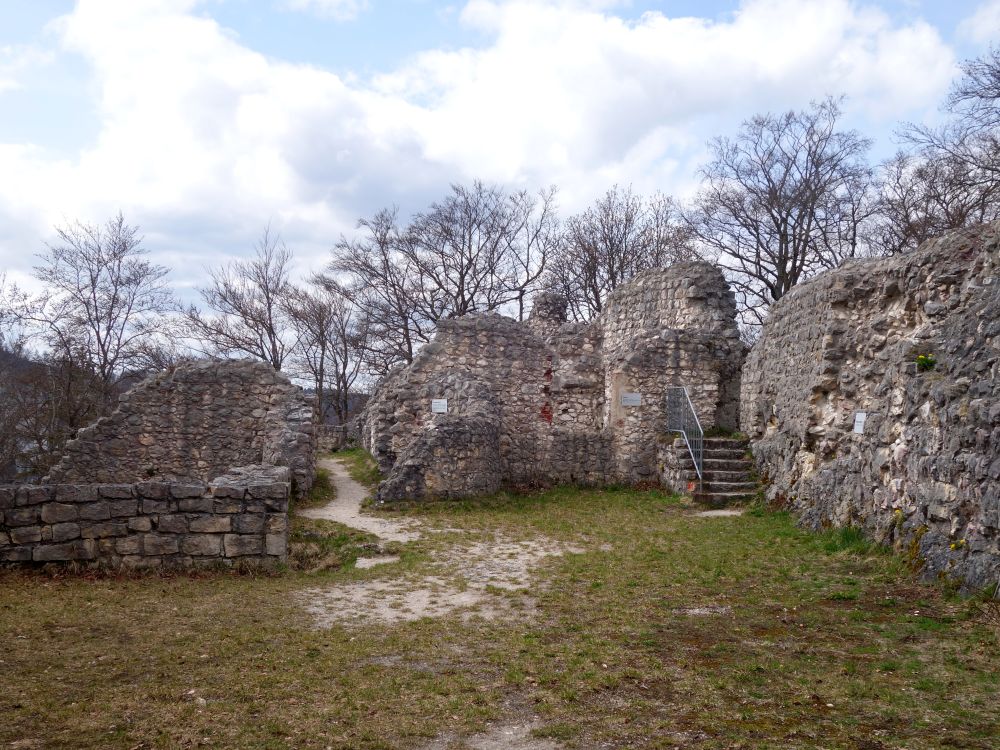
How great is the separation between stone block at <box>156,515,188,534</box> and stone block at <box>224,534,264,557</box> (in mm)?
481

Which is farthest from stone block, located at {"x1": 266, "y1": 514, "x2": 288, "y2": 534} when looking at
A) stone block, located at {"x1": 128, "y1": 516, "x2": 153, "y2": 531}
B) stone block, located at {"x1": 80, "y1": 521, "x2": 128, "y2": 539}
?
stone block, located at {"x1": 80, "y1": 521, "x2": 128, "y2": 539}

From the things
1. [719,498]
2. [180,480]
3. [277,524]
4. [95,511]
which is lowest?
[719,498]

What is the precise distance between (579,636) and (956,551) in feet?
Result: 12.1

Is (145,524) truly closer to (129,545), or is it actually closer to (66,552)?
(129,545)

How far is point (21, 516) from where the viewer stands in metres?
7.58

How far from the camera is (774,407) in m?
13.8

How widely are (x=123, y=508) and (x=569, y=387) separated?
435 inches

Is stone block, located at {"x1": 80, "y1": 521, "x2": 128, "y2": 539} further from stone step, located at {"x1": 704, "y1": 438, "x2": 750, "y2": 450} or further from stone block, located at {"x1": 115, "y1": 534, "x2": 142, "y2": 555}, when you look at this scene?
stone step, located at {"x1": 704, "y1": 438, "x2": 750, "y2": 450}

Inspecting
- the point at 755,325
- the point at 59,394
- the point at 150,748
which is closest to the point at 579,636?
the point at 150,748

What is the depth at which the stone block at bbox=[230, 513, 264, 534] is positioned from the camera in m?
8.16

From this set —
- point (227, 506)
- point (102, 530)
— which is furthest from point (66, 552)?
point (227, 506)

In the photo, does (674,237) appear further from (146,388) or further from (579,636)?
(579,636)

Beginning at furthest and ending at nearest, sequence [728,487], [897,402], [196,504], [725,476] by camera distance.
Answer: [725,476] < [728,487] < [897,402] < [196,504]

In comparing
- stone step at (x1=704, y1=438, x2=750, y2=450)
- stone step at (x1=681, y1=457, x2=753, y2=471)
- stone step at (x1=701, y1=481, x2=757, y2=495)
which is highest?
stone step at (x1=704, y1=438, x2=750, y2=450)
